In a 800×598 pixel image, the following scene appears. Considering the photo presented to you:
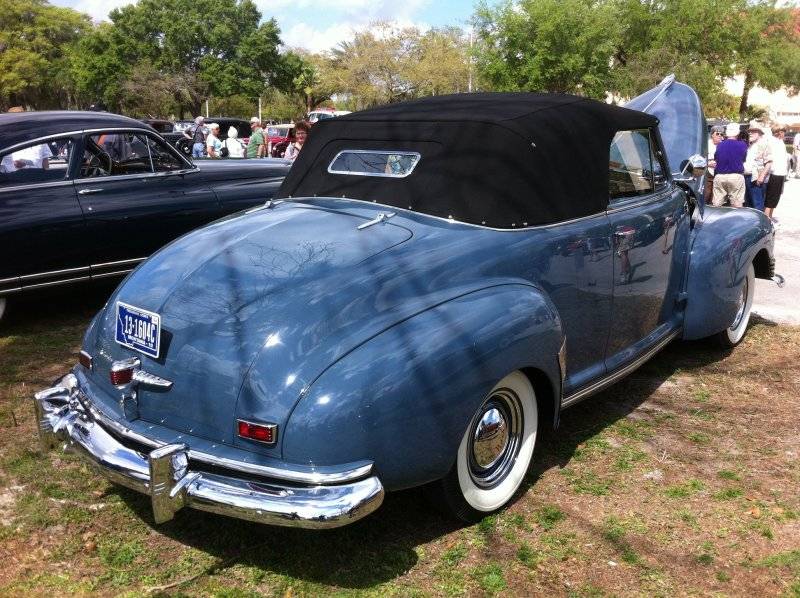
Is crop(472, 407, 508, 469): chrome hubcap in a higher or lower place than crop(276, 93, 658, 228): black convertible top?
lower

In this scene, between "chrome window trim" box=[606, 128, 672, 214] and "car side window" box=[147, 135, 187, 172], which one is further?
"car side window" box=[147, 135, 187, 172]

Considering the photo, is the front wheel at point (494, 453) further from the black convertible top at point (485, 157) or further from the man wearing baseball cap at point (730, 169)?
the man wearing baseball cap at point (730, 169)

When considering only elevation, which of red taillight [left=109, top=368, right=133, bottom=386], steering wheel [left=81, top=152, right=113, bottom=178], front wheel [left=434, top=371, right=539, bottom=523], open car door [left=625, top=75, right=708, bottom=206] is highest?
open car door [left=625, top=75, right=708, bottom=206]

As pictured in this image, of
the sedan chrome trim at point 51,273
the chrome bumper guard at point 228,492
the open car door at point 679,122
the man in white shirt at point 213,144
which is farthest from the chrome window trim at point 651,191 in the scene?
the man in white shirt at point 213,144

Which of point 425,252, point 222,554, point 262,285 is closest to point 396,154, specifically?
point 425,252

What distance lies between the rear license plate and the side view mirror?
3602mm

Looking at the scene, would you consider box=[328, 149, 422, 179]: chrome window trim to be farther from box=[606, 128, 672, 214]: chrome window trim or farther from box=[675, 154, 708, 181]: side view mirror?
box=[675, 154, 708, 181]: side view mirror

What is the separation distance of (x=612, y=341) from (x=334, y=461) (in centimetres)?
202

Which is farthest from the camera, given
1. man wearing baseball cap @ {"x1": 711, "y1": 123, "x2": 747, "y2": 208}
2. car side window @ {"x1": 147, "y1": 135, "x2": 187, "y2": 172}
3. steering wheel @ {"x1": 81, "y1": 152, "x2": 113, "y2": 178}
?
man wearing baseball cap @ {"x1": 711, "y1": 123, "x2": 747, "y2": 208}

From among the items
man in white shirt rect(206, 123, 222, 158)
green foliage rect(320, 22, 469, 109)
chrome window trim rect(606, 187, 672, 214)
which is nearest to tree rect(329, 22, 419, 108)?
green foliage rect(320, 22, 469, 109)

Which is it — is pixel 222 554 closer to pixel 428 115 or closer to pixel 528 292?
pixel 528 292

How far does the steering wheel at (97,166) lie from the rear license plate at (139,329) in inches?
142

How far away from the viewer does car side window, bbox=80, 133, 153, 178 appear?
6.24m

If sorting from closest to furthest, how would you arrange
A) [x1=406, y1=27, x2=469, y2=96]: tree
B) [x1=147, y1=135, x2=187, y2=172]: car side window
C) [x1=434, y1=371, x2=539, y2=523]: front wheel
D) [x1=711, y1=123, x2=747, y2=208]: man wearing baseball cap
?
[x1=434, y1=371, x2=539, y2=523]: front wheel
[x1=147, y1=135, x2=187, y2=172]: car side window
[x1=711, y1=123, x2=747, y2=208]: man wearing baseball cap
[x1=406, y1=27, x2=469, y2=96]: tree
